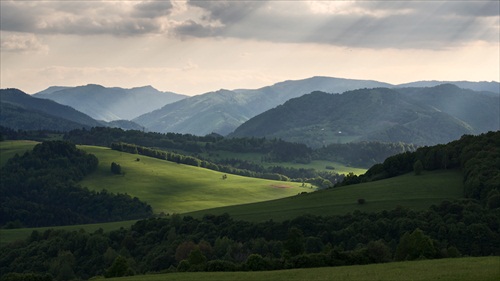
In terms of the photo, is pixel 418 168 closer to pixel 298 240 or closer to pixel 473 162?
pixel 473 162

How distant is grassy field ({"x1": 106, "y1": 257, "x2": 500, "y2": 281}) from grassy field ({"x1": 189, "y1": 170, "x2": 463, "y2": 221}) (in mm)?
76715

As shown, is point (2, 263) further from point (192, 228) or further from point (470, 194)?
point (470, 194)

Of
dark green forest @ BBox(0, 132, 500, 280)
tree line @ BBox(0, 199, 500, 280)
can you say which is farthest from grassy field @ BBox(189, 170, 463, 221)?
tree line @ BBox(0, 199, 500, 280)

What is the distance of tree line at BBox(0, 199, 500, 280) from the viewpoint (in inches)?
3706

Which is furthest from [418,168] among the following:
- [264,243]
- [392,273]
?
[392,273]

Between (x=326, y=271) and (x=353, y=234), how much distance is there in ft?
196

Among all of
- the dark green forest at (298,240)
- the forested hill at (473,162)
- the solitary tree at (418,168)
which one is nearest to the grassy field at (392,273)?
the dark green forest at (298,240)

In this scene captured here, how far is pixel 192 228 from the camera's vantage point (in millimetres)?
Result: 170250

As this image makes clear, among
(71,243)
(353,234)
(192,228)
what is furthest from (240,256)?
(71,243)

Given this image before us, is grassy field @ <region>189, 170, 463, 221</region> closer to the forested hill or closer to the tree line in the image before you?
the forested hill

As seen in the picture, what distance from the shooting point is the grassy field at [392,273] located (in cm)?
6469

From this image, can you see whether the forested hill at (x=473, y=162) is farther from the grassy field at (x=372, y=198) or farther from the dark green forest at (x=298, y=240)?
the grassy field at (x=372, y=198)

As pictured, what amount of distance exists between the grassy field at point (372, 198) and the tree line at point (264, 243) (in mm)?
8189

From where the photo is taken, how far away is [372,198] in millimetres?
167250
